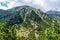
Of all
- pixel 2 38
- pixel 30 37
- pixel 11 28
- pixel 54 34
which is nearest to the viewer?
pixel 54 34

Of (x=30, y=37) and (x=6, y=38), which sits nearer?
(x=6, y=38)

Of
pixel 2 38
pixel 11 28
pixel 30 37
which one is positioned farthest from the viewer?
pixel 30 37

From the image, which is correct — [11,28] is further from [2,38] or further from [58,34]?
[58,34]

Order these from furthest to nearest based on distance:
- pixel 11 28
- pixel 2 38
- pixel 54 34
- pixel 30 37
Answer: pixel 30 37 → pixel 11 28 → pixel 2 38 → pixel 54 34

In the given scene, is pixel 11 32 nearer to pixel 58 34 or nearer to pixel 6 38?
pixel 6 38

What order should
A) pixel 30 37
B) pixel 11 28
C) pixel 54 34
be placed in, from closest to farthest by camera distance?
pixel 54 34
pixel 11 28
pixel 30 37

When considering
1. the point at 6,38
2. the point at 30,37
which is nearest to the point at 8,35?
the point at 6,38

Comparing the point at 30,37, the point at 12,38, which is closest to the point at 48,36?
the point at 12,38

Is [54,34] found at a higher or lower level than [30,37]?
higher

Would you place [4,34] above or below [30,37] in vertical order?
above
